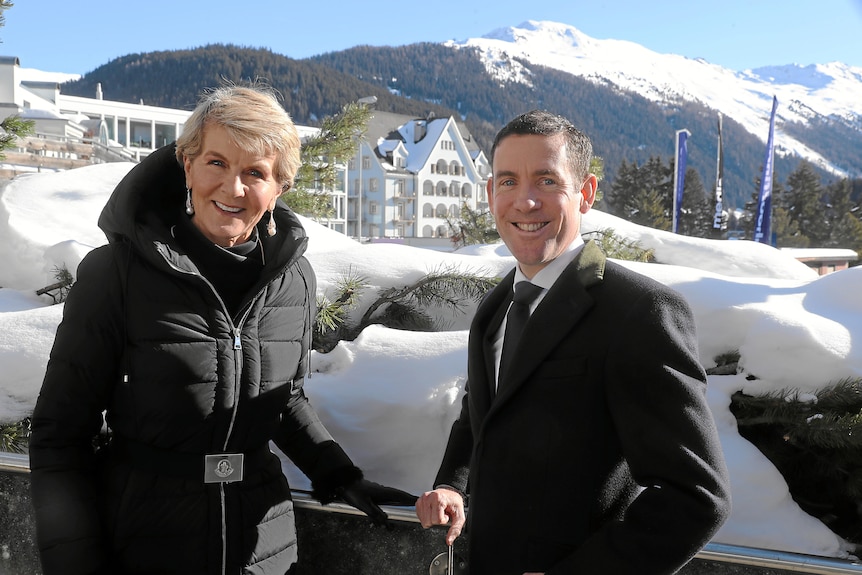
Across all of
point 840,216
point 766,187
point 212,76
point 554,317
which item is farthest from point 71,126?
point 212,76

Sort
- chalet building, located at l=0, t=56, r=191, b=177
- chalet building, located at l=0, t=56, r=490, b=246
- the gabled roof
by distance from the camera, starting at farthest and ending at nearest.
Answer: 1. the gabled roof
2. chalet building, located at l=0, t=56, r=490, b=246
3. chalet building, located at l=0, t=56, r=191, b=177

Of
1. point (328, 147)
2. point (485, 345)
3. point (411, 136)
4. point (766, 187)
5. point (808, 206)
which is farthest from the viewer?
point (411, 136)

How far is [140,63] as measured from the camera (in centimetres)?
12731

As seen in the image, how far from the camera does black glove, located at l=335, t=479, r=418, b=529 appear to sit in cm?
211

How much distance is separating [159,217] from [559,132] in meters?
0.98

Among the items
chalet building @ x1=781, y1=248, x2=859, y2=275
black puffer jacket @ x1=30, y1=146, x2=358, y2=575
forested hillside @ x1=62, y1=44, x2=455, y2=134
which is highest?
forested hillside @ x1=62, y1=44, x2=455, y2=134

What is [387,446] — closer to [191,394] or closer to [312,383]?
[312,383]

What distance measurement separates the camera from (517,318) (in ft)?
5.24

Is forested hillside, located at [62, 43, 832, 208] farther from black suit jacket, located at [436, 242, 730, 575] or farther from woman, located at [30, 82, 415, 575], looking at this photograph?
black suit jacket, located at [436, 242, 730, 575]

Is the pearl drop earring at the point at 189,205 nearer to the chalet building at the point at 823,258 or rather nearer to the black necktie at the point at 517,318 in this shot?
the black necktie at the point at 517,318

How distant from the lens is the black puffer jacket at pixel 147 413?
172 cm

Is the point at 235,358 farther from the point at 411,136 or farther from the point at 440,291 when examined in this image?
the point at 411,136

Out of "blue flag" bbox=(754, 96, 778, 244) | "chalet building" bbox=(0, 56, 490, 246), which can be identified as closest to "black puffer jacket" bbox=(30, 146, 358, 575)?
"blue flag" bbox=(754, 96, 778, 244)

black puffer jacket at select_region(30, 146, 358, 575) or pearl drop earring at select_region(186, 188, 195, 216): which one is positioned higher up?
pearl drop earring at select_region(186, 188, 195, 216)
